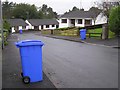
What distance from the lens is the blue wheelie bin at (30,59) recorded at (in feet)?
23.6

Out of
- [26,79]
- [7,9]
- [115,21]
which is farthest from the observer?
[7,9]

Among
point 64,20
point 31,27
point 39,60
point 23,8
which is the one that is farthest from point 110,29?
point 23,8

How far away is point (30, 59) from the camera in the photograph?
7277mm

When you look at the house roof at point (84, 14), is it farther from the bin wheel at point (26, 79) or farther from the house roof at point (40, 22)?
the bin wheel at point (26, 79)

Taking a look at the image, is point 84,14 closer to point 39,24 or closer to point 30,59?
point 39,24

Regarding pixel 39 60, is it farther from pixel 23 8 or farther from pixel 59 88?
pixel 23 8

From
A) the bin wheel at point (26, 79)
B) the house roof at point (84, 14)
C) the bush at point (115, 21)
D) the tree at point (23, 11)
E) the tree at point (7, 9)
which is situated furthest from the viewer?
the tree at point (7, 9)

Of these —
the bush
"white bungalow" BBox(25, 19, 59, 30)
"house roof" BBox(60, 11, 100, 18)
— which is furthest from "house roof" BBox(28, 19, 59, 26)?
the bush

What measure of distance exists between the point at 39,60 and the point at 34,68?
11.0 inches

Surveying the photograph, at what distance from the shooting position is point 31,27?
300 feet

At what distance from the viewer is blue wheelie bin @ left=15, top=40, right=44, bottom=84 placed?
23.6 ft

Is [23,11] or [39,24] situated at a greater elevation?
[23,11]

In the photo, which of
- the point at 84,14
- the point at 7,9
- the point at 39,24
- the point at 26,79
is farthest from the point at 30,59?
the point at 7,9

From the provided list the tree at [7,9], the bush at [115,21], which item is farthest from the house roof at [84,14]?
the bush at [115,21]
